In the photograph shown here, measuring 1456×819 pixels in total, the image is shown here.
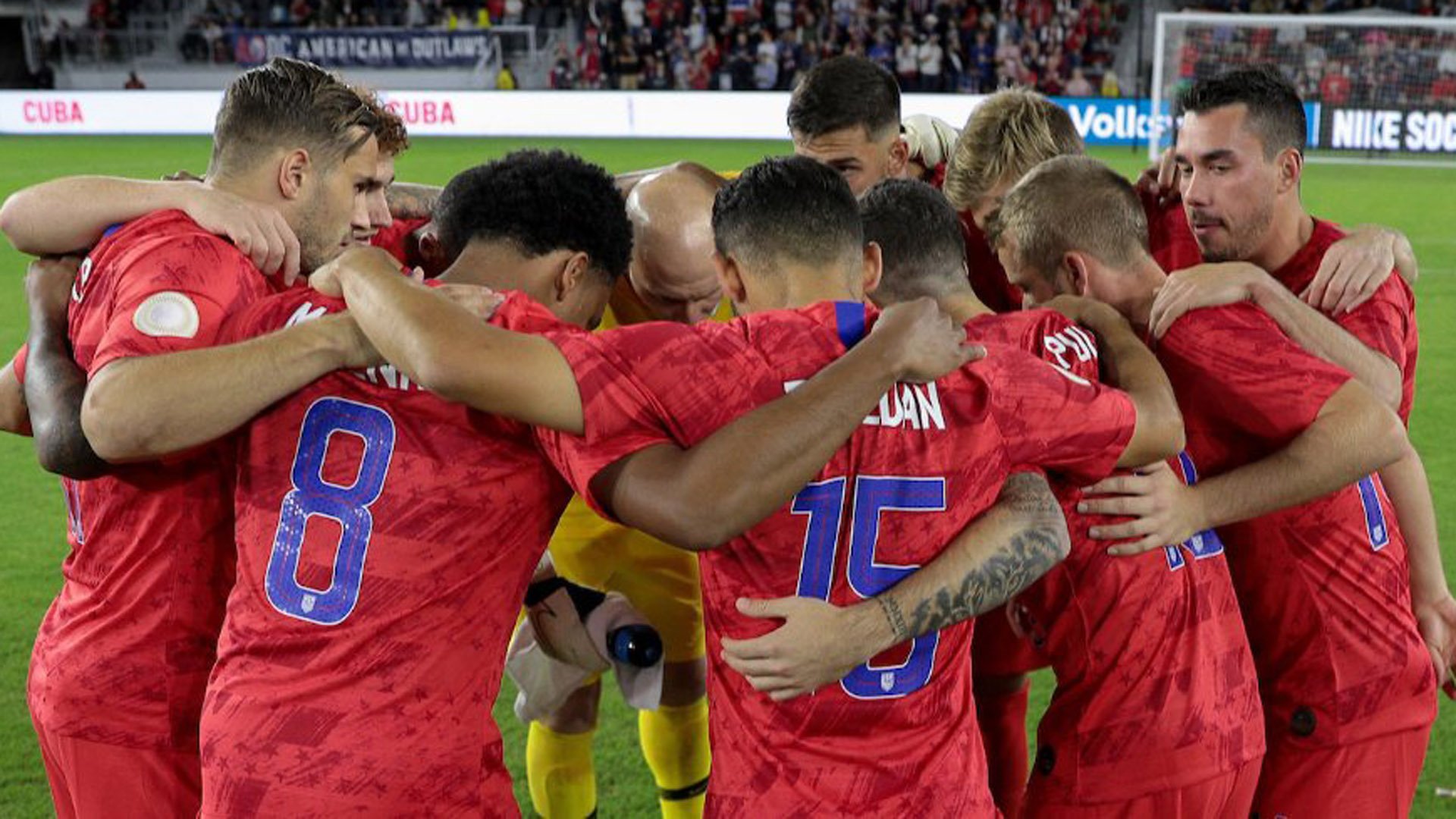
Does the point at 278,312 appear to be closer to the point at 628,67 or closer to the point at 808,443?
the point at 808,443

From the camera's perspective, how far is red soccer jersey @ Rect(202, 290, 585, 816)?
262cm

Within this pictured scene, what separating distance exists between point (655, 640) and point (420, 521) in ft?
3.01

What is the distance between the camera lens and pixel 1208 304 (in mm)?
3143

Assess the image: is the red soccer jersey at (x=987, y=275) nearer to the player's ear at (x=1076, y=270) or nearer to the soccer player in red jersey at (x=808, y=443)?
the player's ear at (x=1076, y=270)

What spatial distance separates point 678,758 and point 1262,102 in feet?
8.55

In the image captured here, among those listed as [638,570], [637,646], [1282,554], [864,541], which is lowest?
[638,570]

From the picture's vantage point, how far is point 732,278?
285 cm

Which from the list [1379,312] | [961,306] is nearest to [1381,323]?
[1379,312]

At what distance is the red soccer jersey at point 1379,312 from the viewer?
357cm

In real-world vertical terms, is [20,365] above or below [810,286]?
below

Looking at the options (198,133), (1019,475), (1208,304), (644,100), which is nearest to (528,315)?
(1019,475)

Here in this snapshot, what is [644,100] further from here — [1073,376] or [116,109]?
[1073,376]

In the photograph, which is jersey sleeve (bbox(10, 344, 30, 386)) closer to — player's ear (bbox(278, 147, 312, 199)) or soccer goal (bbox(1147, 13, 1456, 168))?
player's ear (bbox(278, 147, 312, 199))

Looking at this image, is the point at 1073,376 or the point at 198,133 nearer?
the point at 1073,376
